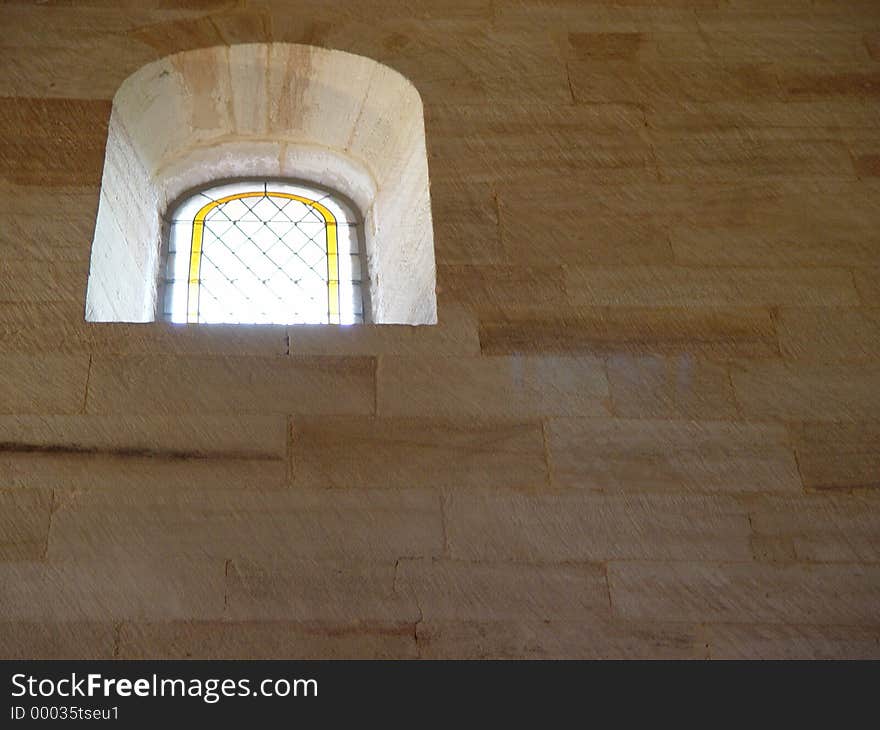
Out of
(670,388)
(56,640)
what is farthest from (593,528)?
(56,640)

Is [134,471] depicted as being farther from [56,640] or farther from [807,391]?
[807,391]

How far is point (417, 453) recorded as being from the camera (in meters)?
2.90

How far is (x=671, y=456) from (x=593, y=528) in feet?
1.15

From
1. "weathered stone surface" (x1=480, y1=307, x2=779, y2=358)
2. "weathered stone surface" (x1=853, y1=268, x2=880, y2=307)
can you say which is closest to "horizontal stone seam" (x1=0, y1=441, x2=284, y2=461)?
"weathered stone surface" (x1=480, y1=307, x2=779, y2=358)

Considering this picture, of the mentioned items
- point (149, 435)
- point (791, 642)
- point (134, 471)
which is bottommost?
point (791, 642)

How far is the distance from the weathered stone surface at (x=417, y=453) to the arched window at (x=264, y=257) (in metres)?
1.07

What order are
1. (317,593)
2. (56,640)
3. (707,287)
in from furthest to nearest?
(707,287)
(317,593)
(56,640)

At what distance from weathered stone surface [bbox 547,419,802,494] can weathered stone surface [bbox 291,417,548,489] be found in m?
0.10

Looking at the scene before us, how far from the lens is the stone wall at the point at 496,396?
2.67 m

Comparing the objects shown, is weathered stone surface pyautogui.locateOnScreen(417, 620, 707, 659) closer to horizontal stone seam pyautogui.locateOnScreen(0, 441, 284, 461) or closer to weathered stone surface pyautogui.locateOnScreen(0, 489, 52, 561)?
horizontal stone seam pyautogui.locateOnScreen(0, 441, 284, 461)

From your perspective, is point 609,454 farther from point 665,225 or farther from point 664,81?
point 664,81

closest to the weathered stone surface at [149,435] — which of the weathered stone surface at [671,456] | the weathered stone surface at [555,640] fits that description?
the weathered stone surface at [555,640]

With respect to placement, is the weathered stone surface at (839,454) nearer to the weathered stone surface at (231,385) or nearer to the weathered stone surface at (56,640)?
the weathered stone surface at (231,385)

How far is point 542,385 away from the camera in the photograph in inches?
120
